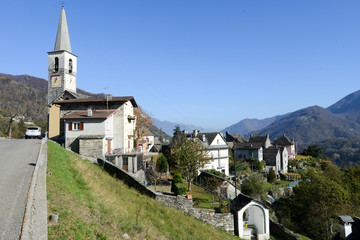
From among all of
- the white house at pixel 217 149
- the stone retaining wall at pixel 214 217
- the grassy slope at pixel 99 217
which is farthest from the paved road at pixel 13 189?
the white house at pixel 217 149

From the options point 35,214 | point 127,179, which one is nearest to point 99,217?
point 35,214

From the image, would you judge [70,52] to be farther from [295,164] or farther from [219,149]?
[295,164]

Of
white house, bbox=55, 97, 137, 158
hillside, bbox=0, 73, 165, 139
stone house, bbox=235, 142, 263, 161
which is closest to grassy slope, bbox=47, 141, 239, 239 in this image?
white house, bbox=55, 97, 137, 158

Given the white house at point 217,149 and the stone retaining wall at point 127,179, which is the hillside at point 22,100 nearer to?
the white house at point 217,149

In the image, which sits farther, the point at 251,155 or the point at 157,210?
the point at 251,155

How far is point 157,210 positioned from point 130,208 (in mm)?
3010

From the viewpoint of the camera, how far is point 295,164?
2564 inches

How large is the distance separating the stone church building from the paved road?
11592 mm

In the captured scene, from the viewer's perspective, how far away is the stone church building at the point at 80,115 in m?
27.5

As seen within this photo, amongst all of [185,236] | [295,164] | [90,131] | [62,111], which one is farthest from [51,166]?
[295,164]

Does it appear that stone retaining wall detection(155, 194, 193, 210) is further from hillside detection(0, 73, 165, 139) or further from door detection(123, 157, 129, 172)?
hillside detection(0, 73, 165, 139)

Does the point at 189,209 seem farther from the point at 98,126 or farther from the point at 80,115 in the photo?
the point at 80,115

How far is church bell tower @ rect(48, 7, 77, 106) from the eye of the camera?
126 ft

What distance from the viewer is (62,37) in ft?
132
